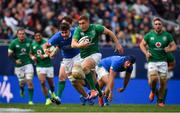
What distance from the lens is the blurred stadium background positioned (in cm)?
2905

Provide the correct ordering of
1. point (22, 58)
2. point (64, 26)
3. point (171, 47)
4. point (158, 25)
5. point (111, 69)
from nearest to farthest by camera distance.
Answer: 1. point (111, 69)
2. point (64, 26)
3. point (158, 25)
4. point (171, 47)
5. point (22, 58)

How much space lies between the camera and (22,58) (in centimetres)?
2678

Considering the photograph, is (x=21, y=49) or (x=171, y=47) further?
(x=21, y=49)

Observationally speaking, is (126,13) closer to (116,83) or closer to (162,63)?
(116,83)

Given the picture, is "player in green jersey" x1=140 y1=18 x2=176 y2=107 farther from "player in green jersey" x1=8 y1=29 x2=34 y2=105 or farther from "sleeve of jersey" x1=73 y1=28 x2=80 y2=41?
"player in green jersey" x1=8 y1=29 x2=34 y2=105

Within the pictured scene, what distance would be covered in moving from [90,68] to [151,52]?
3.12 m

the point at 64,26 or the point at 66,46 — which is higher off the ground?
the point at 64,26

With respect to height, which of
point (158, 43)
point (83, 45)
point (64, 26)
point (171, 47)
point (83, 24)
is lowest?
point (171, 47)

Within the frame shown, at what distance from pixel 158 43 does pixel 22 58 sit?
563 centimetres

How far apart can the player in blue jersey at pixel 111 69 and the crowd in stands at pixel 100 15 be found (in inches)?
257

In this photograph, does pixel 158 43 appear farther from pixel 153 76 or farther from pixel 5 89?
pixel 5 89

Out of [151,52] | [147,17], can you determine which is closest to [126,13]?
[147,17]

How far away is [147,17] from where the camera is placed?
31938mm

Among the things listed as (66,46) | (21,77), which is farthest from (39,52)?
(66,46)
